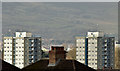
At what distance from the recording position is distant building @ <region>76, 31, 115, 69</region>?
151 metres

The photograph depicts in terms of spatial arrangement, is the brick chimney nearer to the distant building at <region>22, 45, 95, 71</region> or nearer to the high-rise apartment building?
the distant building at <region>22, 45, 95, 71</region>

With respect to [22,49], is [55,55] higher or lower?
higher

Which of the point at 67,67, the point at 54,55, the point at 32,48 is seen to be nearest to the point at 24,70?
the point at 67,67

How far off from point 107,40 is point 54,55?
10900cm

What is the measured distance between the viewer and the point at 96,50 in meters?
153

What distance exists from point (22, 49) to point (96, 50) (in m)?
38.1

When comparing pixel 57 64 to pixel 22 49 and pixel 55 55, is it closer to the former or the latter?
pixel 55 55

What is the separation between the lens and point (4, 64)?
42562 millimetres


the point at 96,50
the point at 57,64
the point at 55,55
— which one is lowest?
the point at 96,50

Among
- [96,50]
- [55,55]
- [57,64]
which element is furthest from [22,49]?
[57,64]

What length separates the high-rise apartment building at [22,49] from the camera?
153000 millimetres

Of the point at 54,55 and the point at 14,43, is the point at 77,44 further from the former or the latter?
the point at 54,55

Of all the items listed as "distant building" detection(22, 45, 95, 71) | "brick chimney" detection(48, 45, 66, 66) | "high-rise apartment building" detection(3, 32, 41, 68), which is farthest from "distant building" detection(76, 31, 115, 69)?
"distant building" detection(22, 45, 95, 71)

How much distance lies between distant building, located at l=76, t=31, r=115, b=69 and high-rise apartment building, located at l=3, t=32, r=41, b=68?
23.4 metres
